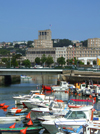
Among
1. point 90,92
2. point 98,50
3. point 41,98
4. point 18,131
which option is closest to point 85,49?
point 98,50

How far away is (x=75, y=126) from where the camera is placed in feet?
75.8

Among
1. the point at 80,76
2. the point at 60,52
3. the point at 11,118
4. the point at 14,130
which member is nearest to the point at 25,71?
the point at 80,76

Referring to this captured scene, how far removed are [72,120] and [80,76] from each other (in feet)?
166

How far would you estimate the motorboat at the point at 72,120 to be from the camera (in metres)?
23.2

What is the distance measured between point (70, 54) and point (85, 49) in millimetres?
10757

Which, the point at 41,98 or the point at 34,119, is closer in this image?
the point at 34,119

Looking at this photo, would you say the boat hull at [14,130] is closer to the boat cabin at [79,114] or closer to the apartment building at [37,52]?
the boat cabin at [79,114]

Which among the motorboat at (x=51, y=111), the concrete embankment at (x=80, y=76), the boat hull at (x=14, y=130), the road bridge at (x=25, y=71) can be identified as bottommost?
the boat hull at (x=14, y=130)

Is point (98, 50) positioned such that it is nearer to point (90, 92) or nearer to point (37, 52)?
point (37, 52)

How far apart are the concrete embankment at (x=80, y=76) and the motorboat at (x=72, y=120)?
42914 mm

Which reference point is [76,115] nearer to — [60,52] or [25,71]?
[25,71]

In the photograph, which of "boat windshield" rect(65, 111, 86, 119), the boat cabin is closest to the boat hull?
the boat cabin

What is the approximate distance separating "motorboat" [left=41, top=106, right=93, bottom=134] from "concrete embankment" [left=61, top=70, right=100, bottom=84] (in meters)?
42.9

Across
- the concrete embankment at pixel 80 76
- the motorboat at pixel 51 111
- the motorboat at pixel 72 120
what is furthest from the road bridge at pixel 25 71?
the motorboat at pixel 72 120
